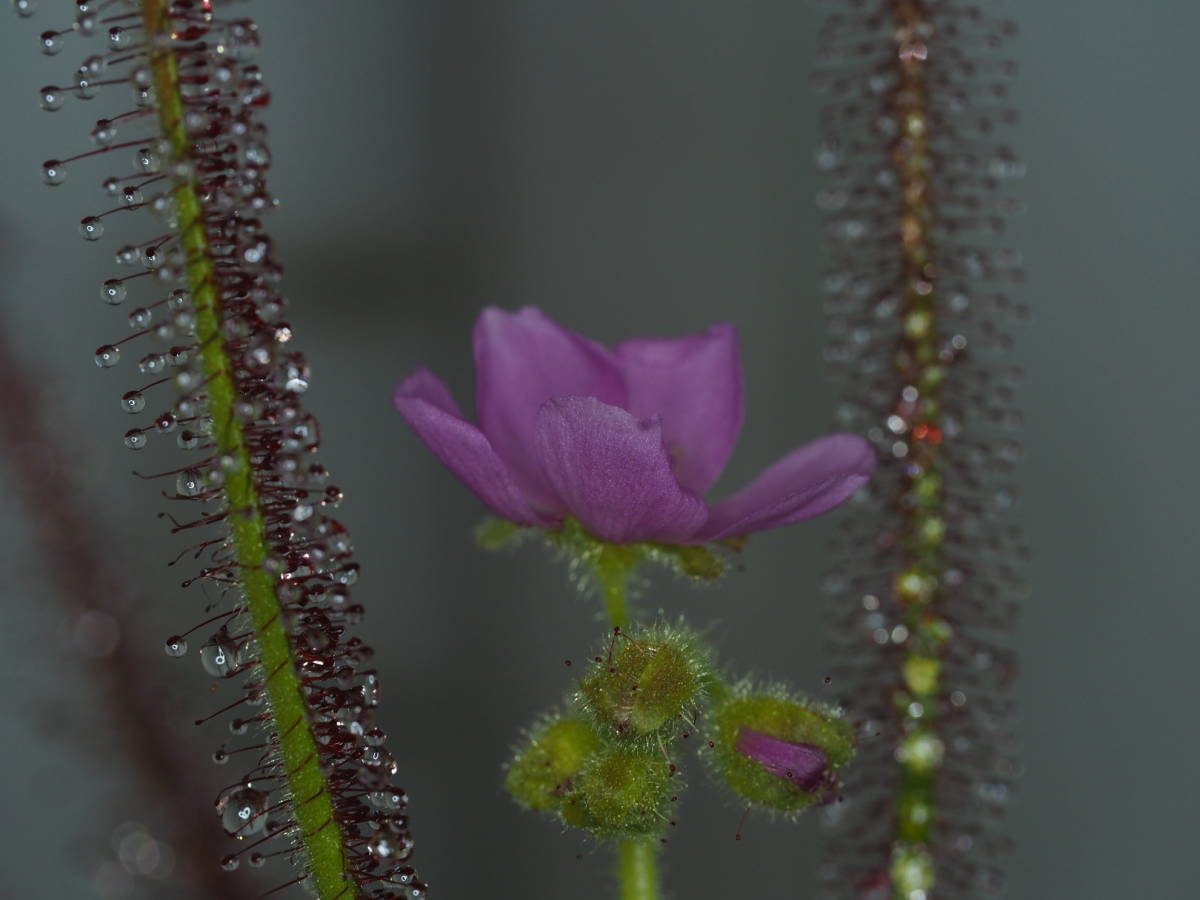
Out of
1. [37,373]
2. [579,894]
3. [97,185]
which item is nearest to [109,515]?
[37,373]

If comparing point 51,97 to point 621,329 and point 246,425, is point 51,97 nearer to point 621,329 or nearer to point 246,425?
point 246,425

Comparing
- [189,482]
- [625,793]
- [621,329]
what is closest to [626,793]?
[625,793]

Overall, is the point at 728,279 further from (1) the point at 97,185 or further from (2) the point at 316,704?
(2) the point at 316,704

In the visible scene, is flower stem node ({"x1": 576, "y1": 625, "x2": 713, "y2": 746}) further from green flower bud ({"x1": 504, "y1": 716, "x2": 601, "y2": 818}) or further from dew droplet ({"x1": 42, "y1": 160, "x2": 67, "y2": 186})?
dew droplet ({"x1": 42, "y1": 160, "x2": 67, "y2": 186})

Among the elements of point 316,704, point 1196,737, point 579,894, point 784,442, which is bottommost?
point 579,894

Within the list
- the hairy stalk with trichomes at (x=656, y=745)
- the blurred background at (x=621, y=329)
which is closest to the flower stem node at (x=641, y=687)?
the hairy stalk with trichomes at (x=656, y=745)

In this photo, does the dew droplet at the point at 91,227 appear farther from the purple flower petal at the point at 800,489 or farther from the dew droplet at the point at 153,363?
the purple flower petal at the point at 800,489

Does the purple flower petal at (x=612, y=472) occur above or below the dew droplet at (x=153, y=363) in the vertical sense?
below
